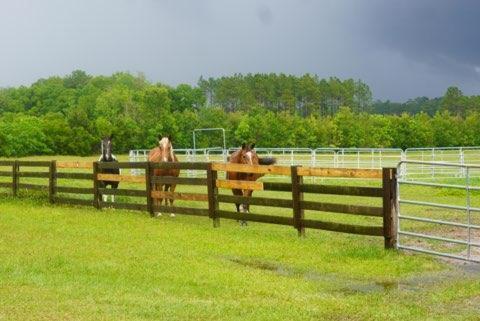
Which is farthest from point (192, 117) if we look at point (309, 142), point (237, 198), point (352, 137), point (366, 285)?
point (366, 285)

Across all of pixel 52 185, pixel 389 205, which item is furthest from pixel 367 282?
pixel 52 185

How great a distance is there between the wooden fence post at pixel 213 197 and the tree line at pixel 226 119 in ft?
Answer: 209

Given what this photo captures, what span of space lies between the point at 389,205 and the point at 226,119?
→ 76.9 metres

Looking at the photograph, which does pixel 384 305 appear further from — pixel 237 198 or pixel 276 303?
pixel 237 198

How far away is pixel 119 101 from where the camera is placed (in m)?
102

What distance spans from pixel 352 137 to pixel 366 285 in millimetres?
82753

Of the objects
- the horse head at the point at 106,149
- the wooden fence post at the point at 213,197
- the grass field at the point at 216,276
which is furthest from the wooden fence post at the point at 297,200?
the horse head at the point at 106,149

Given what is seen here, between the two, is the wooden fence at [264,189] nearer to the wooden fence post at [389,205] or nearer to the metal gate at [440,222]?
the wooden fence post at [389,205]

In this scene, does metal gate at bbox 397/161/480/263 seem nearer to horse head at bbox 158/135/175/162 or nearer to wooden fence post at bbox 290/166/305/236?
wooden fence post at bbox 290/166/305/236

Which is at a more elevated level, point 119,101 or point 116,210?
point 119,101

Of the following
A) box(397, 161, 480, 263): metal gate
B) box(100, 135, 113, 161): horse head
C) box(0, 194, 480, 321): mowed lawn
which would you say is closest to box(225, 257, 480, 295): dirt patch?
box(0, 194, 480, 321): mowed lawn

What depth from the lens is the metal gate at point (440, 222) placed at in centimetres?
1009

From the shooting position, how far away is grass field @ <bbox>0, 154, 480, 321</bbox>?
22.5 feet

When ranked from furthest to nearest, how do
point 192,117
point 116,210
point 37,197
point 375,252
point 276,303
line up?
point 192,117, point 37,197, point 116,210, point 375,252, point 276,303
